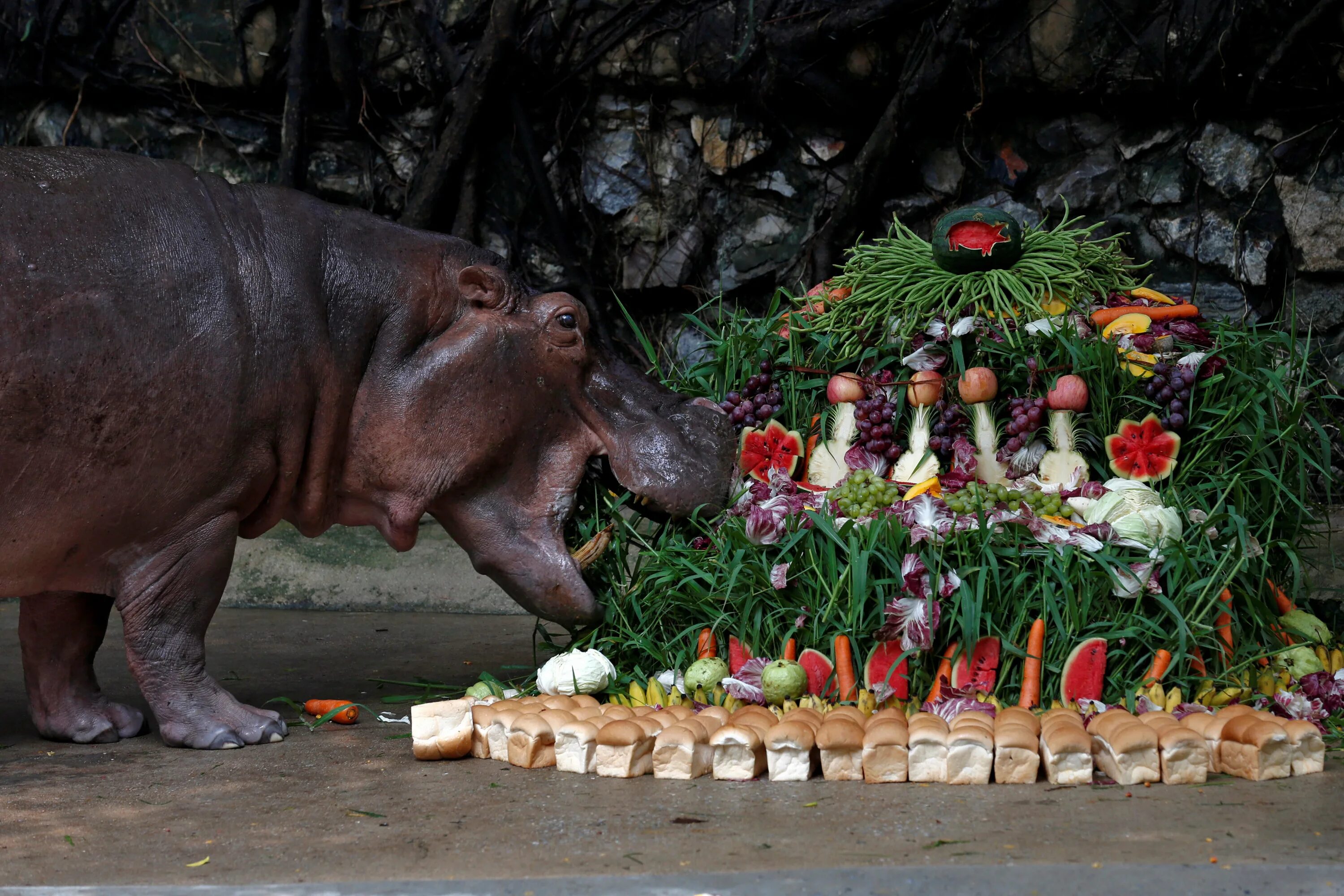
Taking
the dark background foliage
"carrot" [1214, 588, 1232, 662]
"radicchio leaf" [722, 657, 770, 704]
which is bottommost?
"radicchio leaf" [722, 657, 770, 704]

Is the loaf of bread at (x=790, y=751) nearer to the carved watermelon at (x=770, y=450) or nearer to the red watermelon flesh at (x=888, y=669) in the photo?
the red watermelon flesh at (x=888, y=669)

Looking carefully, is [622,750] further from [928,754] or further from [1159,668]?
[1159,668]

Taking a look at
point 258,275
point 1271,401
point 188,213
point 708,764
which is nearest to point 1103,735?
point 708,764

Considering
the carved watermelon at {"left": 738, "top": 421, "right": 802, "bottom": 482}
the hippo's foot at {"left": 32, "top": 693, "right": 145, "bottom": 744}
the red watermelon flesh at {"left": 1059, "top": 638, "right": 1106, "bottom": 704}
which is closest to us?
the red watermelon flesh at {"left": 1059, "top": 638, "right": 1106, "bottom": 704}

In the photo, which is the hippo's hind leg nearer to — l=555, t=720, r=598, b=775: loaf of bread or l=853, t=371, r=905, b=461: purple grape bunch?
l=555, t=720, r=598, b=775: loaf of bread

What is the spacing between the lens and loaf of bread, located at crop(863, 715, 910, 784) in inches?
116

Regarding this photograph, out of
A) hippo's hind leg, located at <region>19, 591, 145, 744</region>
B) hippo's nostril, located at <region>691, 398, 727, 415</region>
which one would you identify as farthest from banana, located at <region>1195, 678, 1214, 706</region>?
hippo's hind leg, located at <region>19, 591, 145, 744</region>

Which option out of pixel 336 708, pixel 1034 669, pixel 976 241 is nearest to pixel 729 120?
pixel 976 241

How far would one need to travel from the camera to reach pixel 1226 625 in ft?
11.2

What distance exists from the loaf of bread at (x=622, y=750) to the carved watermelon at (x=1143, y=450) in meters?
1.58

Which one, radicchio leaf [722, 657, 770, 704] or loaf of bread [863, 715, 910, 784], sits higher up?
radicchio leaf [722, 657, 770, 704]

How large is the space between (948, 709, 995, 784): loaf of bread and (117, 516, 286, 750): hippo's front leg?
69.2 inches

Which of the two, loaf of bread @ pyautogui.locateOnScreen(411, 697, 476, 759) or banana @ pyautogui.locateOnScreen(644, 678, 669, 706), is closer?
loaf of bread @ pyautogui.locateOnScreen(411, 697, 476, 759)

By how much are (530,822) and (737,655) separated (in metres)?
1.02
